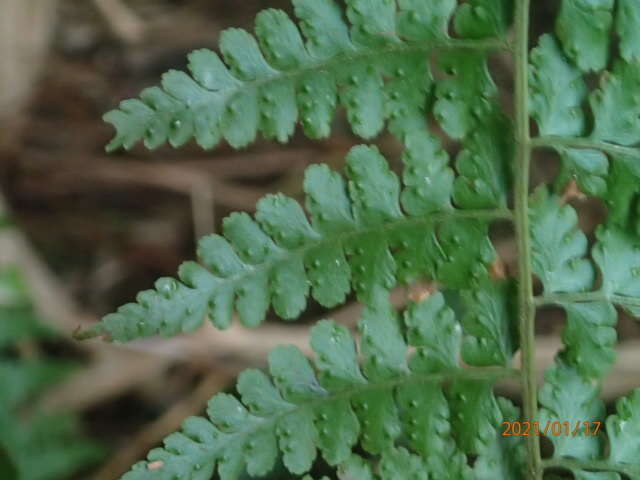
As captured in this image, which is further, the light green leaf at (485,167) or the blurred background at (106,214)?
the blurred background at (106,214)

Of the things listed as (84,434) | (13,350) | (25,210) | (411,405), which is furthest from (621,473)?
(25,210)

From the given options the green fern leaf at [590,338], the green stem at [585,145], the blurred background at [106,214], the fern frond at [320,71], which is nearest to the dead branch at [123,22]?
the blurred background at [106,214]

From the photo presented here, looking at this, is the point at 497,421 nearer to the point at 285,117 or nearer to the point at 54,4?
the point at 285,117

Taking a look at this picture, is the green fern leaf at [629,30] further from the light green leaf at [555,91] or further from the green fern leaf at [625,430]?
the green fern leaf at [625,430]

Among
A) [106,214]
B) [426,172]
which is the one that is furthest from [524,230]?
[106,214]

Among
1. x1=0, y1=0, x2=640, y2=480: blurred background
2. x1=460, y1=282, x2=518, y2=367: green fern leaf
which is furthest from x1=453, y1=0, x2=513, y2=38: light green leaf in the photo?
x1=0, y1=0, x2=640, y2=480: blurred background
